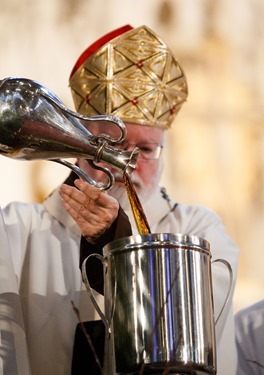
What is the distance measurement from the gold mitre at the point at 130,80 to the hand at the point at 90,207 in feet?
2.85

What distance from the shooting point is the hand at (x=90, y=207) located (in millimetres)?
3000

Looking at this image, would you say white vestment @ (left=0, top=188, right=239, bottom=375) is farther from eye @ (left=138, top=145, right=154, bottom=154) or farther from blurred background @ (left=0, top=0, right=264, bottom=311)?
blurred background @ (left=0, top=0, right=264, bottom=311)

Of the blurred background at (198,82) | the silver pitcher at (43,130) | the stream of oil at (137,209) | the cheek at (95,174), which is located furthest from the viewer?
the blurred background at (198,82)

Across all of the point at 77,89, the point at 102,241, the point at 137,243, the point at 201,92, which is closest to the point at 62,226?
the point at 77,89

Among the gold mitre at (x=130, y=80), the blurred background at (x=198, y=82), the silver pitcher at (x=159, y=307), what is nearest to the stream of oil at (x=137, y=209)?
the silver pitcher at (x=159, y=307)

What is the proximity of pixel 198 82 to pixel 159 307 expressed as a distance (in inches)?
116

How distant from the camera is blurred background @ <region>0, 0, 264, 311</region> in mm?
5176

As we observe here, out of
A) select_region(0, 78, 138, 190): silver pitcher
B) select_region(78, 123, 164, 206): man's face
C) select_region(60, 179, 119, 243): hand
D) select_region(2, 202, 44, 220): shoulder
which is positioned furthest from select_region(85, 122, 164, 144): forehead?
select_region(0, 78, 138, 190): silver pitcher

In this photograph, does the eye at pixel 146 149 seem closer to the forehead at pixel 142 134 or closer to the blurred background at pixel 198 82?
the forehead at pixel 142 134

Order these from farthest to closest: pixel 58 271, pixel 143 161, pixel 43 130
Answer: pixel 143 161, pixel 58 271, pixel 43 130

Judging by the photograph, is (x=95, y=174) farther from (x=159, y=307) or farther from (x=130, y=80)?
(x=159, y=307)

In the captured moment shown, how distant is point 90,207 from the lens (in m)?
3.02

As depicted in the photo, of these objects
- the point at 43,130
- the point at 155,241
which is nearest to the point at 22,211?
the point at 43,130

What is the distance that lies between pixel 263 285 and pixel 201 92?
908mm
